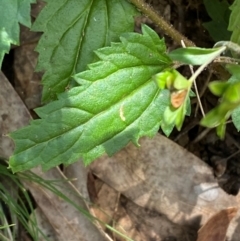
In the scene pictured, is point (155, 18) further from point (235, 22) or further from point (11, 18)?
point (11, 18)

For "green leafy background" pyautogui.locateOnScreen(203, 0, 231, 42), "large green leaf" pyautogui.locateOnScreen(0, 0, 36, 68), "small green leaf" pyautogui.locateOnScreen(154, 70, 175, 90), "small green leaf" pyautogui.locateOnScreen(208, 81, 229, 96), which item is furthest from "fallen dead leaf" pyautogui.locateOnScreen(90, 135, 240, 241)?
"small green leaf" pyautogui.locateOnScreen(208, 81, 229, 96)

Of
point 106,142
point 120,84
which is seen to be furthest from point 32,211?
point 120,84

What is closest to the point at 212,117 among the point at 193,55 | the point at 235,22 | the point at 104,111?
the point at 193,55

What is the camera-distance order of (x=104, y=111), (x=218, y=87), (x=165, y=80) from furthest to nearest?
1. (x=104, y=111)
2. (x=165, y=80)
3. (x=218, y=87)

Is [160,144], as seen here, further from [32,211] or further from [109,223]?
[32,211]

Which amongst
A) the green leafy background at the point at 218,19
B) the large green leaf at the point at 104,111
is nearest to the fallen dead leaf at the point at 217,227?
the large green leaf at the point at 104,111

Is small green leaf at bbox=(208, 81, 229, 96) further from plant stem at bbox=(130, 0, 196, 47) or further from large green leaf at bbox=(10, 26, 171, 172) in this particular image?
plant stem at bbox=(130, 0, 196, 47)

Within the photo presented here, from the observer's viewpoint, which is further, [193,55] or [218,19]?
[218,19]
